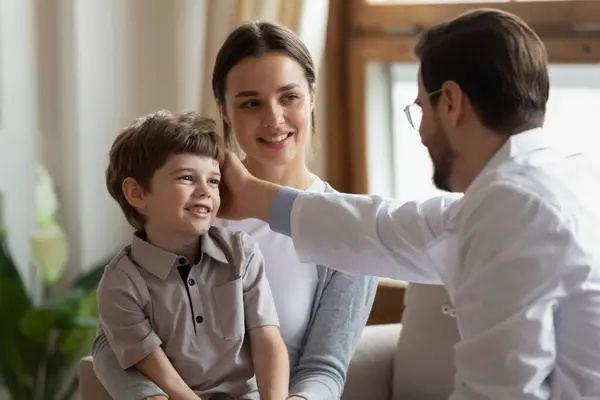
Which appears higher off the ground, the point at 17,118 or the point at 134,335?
the point at 17,118

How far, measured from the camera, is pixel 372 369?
2.27 meters

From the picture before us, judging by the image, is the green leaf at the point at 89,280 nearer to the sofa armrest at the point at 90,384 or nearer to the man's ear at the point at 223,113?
the sofa armrest at the point at 90,384

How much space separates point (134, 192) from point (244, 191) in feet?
0.69

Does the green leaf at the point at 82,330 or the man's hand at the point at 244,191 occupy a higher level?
the man's hand at the point at 244,191

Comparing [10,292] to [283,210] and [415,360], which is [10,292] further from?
[283,210]

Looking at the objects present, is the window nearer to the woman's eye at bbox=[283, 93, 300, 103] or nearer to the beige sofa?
the beige sofa

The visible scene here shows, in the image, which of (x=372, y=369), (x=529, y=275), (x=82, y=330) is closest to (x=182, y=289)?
(x=529, y=275)

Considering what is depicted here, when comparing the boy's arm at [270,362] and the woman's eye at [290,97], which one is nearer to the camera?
the boy's arm at [270,362]

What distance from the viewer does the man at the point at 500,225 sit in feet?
4.45

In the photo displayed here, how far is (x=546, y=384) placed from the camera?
4.67ft

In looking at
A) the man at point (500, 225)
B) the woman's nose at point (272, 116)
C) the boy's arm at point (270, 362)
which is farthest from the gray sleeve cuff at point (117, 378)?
the woman's nose at point (272, 116)

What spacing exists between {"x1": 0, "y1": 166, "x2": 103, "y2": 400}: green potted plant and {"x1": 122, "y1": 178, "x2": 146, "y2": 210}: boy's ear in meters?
1.30

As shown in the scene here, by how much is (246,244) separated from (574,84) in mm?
1363

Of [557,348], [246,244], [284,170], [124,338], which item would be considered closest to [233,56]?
[284,170]
